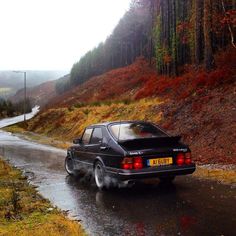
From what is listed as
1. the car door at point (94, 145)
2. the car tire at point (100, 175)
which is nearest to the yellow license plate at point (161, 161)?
the car tire at point (100, 175)

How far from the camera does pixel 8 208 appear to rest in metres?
7.66

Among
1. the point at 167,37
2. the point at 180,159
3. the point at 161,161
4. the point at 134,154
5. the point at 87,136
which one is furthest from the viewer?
the point at 167,37

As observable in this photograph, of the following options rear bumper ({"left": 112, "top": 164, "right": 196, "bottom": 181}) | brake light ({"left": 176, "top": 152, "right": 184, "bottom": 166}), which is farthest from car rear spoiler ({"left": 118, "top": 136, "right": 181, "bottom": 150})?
rear bumper ({"left": 112, "top": 164, "right": 196, "bottom": 181})

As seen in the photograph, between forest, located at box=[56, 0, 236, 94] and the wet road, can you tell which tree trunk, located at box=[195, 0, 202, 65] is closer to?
forest, located at box=[56, 0, 236, 94]

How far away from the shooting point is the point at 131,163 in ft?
29.0

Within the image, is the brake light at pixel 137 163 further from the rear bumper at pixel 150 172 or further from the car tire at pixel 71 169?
the car tire at pixel 71 169

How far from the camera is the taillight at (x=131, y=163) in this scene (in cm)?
884

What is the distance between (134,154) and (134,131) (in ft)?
4.05

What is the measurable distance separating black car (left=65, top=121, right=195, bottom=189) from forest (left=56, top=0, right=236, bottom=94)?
13764 mm

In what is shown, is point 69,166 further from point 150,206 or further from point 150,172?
point 150,206

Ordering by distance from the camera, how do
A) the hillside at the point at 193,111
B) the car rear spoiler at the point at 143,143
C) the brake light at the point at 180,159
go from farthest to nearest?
the hillside at the point at 193,111
the brake light at the point at 180,159
the car rear spoiler at the point at 143,143

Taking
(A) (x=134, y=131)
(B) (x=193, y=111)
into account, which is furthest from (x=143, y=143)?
(B) (x=193, y=111)

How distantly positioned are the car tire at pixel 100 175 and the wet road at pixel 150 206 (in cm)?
21

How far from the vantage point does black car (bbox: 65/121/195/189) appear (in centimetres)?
887
